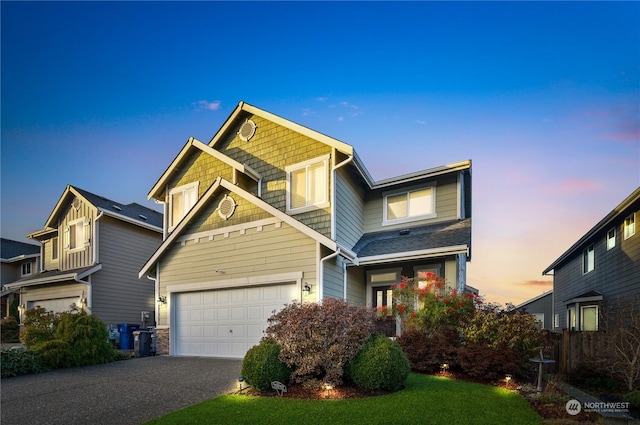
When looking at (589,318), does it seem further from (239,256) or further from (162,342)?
(162,342)

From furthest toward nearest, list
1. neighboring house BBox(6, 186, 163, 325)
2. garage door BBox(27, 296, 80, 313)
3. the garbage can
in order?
1. garage door BBox(27, 296, 80, 313)
2. neighboring house BBox(6, 186, 163, 325)
3. the garbage can

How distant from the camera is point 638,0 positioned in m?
9.62

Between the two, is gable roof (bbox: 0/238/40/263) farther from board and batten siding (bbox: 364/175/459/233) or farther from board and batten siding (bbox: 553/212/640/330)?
board and batten siding (bbox: 553/212/640/330)

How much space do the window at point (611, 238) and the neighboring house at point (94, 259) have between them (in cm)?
2152

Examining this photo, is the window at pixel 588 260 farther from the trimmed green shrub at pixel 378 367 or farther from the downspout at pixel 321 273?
the trimmed green shrub at pixel 378 367

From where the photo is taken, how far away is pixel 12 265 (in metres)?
27.0

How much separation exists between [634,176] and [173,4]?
1559 centimetres

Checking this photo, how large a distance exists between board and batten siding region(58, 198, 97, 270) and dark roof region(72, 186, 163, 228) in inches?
16.5

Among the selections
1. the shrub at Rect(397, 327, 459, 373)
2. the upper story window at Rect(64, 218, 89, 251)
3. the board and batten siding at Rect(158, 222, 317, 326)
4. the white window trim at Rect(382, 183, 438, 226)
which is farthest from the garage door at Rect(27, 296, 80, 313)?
the shrub at Rect(397, 327, 459, 373)

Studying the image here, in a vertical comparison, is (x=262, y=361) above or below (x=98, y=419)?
above

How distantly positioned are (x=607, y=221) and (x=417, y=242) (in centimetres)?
796

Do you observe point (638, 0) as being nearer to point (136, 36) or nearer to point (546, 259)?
point (136, 36)

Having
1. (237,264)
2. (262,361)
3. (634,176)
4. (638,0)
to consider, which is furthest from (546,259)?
(262,361)

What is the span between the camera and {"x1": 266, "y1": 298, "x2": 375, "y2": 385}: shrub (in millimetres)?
7520
